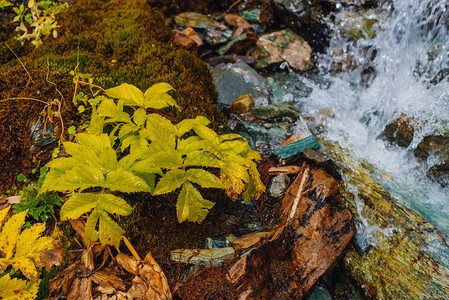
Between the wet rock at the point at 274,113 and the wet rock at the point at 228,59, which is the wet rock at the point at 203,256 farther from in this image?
the wet rock at the point at 228,59

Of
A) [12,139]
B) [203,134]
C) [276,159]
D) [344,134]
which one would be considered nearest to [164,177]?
[203,134]

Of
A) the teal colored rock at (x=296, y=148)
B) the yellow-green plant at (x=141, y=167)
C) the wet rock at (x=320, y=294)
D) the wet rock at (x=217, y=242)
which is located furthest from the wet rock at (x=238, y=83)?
the wet rock at (x=320, y=294)

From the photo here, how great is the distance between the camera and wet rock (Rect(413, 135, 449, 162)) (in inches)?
163

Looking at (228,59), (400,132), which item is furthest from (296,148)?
(228,59)

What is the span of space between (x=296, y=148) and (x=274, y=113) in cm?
116

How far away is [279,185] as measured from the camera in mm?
3346

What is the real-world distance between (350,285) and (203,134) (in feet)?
6.79

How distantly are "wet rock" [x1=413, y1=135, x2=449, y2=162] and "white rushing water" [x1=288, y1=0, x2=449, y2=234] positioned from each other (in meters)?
0.07

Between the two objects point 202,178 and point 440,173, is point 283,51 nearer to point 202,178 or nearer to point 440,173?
point 440,173

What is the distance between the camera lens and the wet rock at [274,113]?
452cm

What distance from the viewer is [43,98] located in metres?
3.36

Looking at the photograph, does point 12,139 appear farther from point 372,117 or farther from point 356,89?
point 356,89

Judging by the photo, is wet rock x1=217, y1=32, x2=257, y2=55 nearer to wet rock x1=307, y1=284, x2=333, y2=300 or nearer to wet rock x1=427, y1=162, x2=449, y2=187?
wet rock x1=427, y1=162, x2=449, y2=187

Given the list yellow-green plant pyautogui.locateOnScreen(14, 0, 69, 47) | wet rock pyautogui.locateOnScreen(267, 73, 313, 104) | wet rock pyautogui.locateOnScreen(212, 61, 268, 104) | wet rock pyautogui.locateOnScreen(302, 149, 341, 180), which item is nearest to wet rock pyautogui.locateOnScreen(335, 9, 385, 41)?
wet rock pyautogui.locateOnScreen(267, 73, 313, 104)
